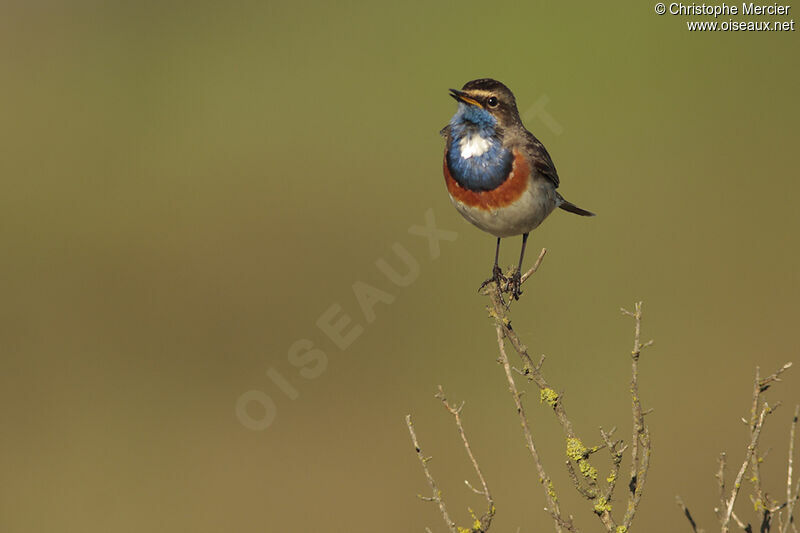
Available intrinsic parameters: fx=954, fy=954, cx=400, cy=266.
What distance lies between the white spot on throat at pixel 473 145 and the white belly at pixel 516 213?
1.08 feet

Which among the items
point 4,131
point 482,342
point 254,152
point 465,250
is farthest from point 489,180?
point 4,131

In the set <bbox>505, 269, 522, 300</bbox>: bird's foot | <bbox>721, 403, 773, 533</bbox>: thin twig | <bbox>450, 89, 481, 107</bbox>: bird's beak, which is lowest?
<bbox>721, 403, 773, 533</bbox>: thin twig

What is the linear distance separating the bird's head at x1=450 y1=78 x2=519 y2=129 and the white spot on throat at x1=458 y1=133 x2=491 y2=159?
0.07 meters

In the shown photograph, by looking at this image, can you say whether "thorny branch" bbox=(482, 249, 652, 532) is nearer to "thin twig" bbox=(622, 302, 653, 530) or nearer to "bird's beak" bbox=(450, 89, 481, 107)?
"thin twig" bbox=(622, 302, 653, 530)

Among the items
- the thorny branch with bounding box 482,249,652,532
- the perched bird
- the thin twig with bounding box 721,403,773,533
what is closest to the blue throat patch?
the perched bird

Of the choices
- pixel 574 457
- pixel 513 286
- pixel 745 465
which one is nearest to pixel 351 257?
pixel 513 286

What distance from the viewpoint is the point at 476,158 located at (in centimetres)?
583

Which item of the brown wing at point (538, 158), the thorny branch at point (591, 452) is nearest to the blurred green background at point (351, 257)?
the brown wing at point (538, 158)

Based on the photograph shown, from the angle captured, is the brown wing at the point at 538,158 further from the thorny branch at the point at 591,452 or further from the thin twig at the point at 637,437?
the thin twig at the point at 637,437

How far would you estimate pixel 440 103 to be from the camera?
16578 mm

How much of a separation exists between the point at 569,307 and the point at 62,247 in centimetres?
781

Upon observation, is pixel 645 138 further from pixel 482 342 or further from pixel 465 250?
pixel 482 342

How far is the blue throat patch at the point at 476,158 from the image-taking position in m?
5.80

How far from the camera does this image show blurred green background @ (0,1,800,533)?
10898mm
